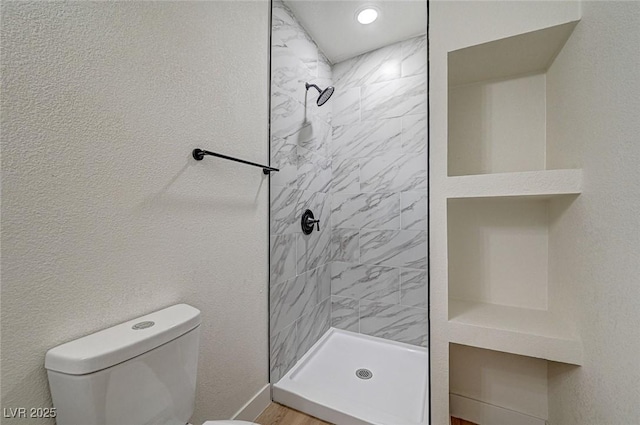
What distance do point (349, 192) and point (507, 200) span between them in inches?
42.3

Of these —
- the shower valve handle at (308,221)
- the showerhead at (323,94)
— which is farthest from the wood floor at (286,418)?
the showerhead at (323,94)

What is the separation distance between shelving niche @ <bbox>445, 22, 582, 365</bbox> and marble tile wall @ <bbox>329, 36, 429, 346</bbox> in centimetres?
49

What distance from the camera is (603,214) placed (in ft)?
2.61

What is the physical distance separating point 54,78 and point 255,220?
0.85 m

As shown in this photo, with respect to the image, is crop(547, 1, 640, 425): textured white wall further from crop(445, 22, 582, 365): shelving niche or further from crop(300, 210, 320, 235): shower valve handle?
crop(300, 210, 320, 235): shower valve handle

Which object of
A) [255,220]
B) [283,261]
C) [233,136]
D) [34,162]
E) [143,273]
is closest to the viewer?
[34,162]

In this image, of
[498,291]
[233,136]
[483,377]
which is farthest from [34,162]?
[483,377]

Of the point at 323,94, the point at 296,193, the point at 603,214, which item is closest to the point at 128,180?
the point at 296,193

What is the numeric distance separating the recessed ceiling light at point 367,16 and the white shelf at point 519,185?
4.02ft

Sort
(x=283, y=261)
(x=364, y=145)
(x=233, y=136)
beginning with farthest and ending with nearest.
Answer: (x=364, y=145) < (x=283, y=261) < (x=233, y=136)

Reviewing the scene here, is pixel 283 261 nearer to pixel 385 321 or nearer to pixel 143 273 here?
pixel 143 273

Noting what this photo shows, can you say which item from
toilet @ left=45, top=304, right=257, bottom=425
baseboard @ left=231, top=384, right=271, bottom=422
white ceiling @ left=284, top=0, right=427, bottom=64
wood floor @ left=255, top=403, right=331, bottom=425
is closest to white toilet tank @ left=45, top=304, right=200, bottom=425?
toilet @ left=45, top=304, right=257, bottom=425

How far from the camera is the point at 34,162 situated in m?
0.63

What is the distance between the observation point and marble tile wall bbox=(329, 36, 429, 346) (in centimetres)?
186
